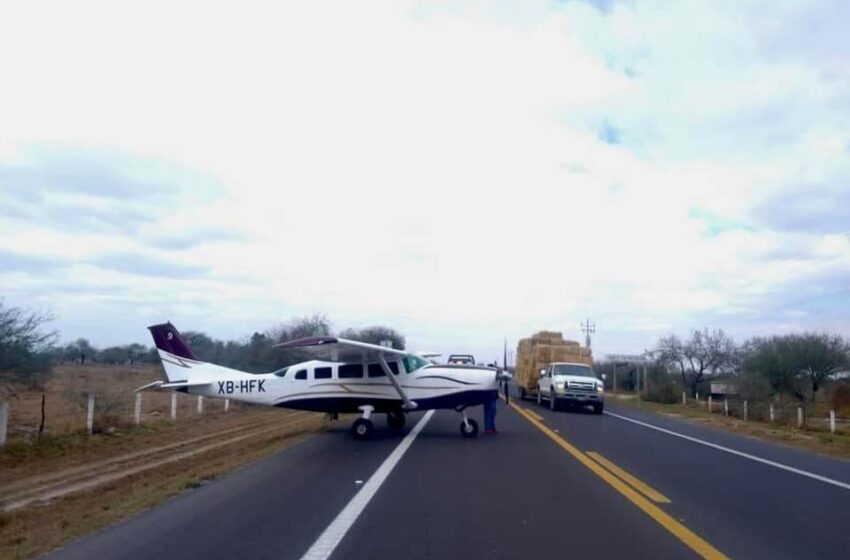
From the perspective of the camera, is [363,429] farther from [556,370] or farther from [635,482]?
[556,370]

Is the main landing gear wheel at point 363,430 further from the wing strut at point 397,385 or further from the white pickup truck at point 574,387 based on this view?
the white pickup truck at point 574,387

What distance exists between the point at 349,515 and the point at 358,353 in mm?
12530

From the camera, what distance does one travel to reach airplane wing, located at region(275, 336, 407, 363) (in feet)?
66.4

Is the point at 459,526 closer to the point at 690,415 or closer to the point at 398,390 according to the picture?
the point at 398,390

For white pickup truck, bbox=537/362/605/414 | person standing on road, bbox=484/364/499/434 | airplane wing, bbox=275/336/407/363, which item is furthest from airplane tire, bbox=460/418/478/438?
white pickup truck, bbox=537/362/605/414

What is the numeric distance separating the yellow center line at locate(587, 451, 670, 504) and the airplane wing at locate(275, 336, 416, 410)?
6.76 meters

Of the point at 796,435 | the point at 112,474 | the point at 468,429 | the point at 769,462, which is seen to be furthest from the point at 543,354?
the point at 112,474

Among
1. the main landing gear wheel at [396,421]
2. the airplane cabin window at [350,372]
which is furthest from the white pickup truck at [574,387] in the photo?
the airplane cabin window at [350,372]

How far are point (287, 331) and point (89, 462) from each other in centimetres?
4411

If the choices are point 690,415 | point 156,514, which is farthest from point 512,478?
point 690,415

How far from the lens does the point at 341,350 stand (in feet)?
74.4

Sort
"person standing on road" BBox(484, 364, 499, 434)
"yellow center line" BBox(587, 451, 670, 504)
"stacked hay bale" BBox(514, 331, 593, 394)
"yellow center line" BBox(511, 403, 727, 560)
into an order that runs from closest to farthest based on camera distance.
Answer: "yellow center line" BBox(511, 403, 727, 560), "yellow center line" BBox(587, 451, 670, 504), "person standing on road" BBox(484, 364, 499, 434), "stacked hay bale" BBox(514, 331, 593, 394)

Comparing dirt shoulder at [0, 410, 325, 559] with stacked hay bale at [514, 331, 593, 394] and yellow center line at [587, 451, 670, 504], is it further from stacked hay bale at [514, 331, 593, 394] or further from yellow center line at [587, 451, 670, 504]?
stacked hay bale at [514, 331, 593, 394]

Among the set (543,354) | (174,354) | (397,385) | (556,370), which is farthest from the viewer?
(543,354)
